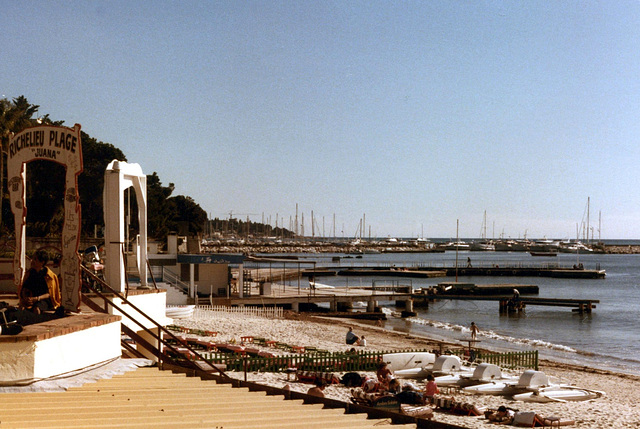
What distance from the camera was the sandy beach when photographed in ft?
63.0

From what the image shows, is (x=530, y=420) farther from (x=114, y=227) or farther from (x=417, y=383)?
(x=114, y=227)

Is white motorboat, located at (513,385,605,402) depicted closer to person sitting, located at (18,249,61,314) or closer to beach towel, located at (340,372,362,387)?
beach towel, located at (340,372,362,387)

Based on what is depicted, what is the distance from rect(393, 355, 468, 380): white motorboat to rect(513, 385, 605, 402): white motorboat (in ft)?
10.8

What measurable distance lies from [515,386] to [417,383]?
3.39 m

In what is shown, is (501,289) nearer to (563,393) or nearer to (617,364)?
(617,364)

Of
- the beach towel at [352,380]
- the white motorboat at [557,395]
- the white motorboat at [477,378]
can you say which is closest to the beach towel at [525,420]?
the white motorboat at [557,395]

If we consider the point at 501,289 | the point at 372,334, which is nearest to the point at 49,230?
the point at 372,334

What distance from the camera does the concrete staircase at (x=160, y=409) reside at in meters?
6.16

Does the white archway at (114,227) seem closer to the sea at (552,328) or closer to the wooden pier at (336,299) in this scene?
the sea at (552,328)

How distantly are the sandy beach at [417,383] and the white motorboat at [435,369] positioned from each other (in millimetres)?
875

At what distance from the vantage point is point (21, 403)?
6.83 metres

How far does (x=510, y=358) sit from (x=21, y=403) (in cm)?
2530

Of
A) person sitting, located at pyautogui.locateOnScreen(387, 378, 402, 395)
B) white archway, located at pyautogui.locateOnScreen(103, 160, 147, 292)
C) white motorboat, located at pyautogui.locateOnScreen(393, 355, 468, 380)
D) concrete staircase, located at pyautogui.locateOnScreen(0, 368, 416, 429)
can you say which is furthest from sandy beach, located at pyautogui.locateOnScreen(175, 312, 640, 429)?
concrete staircase, located at pyautogui.locateOnScreen(0, 368, 416, 429)

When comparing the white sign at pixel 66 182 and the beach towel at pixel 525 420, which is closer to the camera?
the white sign at pixel 66 182
